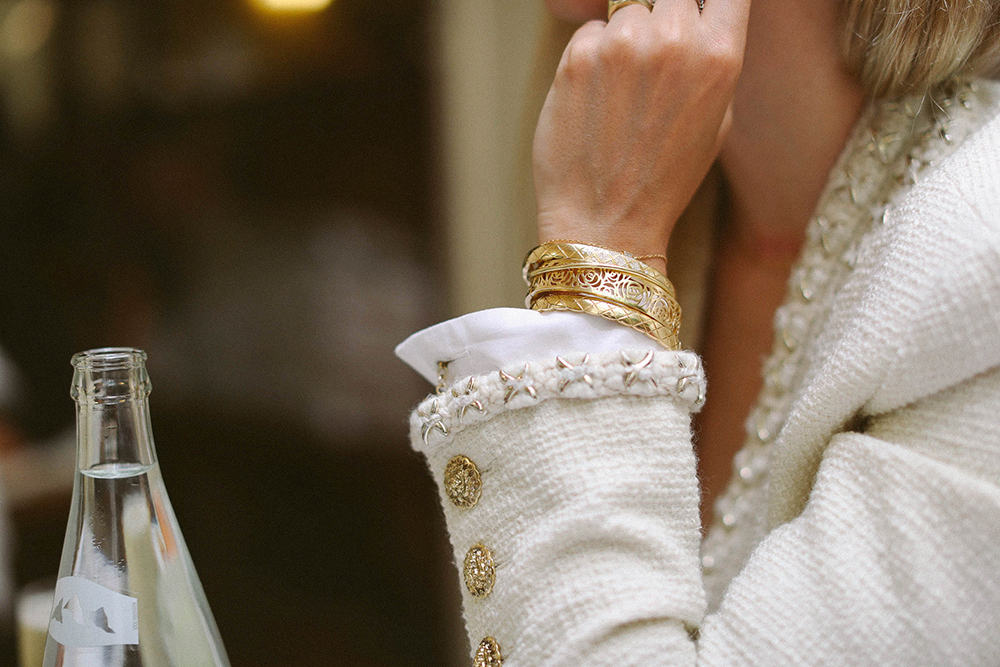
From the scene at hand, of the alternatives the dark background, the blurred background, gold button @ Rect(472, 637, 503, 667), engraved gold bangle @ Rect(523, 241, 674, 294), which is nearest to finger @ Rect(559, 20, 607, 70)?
engraved gold bangle @ Rect(523, 241, 674, 294)

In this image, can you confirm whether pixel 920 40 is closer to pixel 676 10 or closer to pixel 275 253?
pixel 676 10

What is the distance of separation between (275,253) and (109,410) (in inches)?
51.9

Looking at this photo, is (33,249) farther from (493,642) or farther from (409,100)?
(493,642)

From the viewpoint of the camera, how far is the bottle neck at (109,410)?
36 cm

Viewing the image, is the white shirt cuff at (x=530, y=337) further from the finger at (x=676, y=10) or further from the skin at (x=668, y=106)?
the finger at (x=676, y=10)

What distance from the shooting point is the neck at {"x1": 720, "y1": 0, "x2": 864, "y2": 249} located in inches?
24.7

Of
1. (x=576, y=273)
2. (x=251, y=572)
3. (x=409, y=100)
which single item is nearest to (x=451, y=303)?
(x=409, y=100)

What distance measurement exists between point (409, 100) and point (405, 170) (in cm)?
16

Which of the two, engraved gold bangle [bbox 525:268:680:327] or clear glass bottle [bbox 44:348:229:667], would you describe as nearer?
clear glass bottle [bbox 44:348:229:667]

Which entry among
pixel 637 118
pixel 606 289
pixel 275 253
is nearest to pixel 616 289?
pixel 606 289

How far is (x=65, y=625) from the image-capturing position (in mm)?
357

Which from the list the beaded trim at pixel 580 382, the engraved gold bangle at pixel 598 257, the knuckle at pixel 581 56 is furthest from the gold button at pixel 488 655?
the knuckle at pixel 581 56

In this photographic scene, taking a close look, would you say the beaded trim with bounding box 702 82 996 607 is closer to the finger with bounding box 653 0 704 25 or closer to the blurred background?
the finger with bounding box 653 0 704 25

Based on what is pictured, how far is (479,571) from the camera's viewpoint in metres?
0.45
